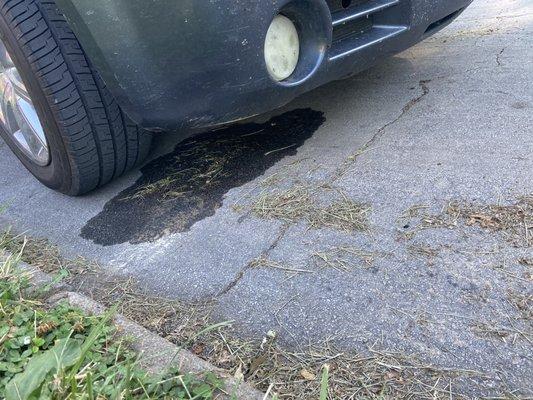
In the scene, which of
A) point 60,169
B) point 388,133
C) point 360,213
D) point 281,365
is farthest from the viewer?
point 388,133

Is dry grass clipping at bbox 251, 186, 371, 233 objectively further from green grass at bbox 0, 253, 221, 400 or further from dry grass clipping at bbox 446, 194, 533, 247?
green grass at bbox 0, 253, 221, 400

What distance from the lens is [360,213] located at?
1.75m

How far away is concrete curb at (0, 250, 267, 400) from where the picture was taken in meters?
1.15

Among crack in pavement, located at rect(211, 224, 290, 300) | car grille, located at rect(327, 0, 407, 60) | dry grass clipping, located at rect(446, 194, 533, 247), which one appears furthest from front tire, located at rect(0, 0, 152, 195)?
dry grass clipping, located at rect(446, 194, 533, 247)

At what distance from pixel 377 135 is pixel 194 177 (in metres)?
0.83

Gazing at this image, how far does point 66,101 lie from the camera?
1807mm

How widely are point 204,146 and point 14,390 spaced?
59.2 inches

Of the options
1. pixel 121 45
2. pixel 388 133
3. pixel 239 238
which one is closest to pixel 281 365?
pixel 239 238

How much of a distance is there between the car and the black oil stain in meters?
0.16

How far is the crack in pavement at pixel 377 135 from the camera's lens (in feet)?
6.58

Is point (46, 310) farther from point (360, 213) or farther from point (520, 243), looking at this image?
point (520, 243)

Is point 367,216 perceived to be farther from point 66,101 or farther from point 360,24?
point 66,101

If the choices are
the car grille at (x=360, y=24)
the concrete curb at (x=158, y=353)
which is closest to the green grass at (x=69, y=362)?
Answer: the concrete curb at (x=158, y=353)

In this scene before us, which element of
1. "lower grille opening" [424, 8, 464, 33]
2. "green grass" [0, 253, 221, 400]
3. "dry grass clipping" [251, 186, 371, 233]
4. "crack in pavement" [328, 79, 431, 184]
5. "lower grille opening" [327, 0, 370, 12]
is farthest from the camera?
"lower grille opening" [424, 8, 464, 33]
